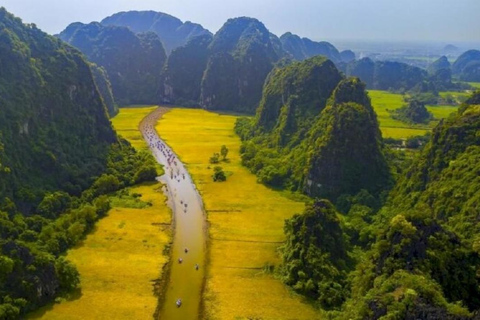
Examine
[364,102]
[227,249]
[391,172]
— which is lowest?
[227,249]

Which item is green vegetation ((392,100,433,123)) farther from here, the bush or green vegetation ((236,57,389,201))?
the bush

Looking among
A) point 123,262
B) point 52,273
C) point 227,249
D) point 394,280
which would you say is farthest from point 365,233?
point 52,273

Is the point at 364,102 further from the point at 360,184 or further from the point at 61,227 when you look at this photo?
the point at 61,227

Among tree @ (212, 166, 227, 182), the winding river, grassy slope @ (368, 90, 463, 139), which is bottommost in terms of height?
the winding river

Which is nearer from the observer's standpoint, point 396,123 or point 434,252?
point 434,252

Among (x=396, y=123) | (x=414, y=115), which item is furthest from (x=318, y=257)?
(x=414, y=115)

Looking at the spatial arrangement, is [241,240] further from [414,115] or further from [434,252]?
[414,115]

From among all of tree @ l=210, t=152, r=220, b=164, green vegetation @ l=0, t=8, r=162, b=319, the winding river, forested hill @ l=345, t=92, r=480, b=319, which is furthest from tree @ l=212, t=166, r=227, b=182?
forested hill @ l=345, t=92, r=480, b=319
